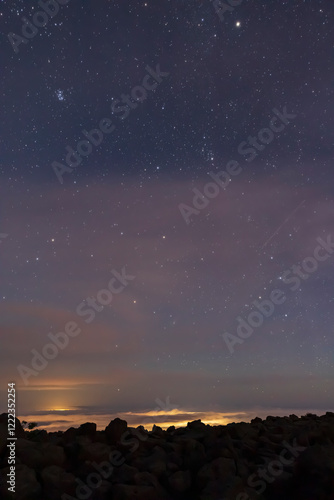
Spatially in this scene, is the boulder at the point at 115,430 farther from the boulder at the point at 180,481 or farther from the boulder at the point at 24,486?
the boulder at the point at 24,486

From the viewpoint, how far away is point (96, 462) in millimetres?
3945

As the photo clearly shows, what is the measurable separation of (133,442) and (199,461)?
71 cm

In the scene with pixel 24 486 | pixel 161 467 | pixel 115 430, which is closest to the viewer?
pixel 24 486

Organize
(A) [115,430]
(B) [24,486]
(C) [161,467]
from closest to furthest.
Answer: (B) [24,486] < (C) [161,467] < (A) [115,430]

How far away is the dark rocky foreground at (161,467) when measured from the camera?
3.55 m

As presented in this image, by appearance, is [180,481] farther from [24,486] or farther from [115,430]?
[24,486]

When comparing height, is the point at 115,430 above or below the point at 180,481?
above

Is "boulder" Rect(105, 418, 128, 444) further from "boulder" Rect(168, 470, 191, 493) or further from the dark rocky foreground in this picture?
"boulder" Rect(168, 470, 191, 493)

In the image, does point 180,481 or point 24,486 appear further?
point 180,481

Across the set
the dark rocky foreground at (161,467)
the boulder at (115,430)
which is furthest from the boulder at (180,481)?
the boulder at (115,430)

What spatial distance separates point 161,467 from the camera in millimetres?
3889

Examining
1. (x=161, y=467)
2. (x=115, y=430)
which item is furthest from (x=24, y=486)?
(x=115, y=430)

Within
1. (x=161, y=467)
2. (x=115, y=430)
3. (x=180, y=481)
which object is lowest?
(x=180, y=481)

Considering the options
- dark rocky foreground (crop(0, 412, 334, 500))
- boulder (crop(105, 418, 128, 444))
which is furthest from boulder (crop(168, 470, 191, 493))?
boulder (crop(105, 418, 128, 444))
